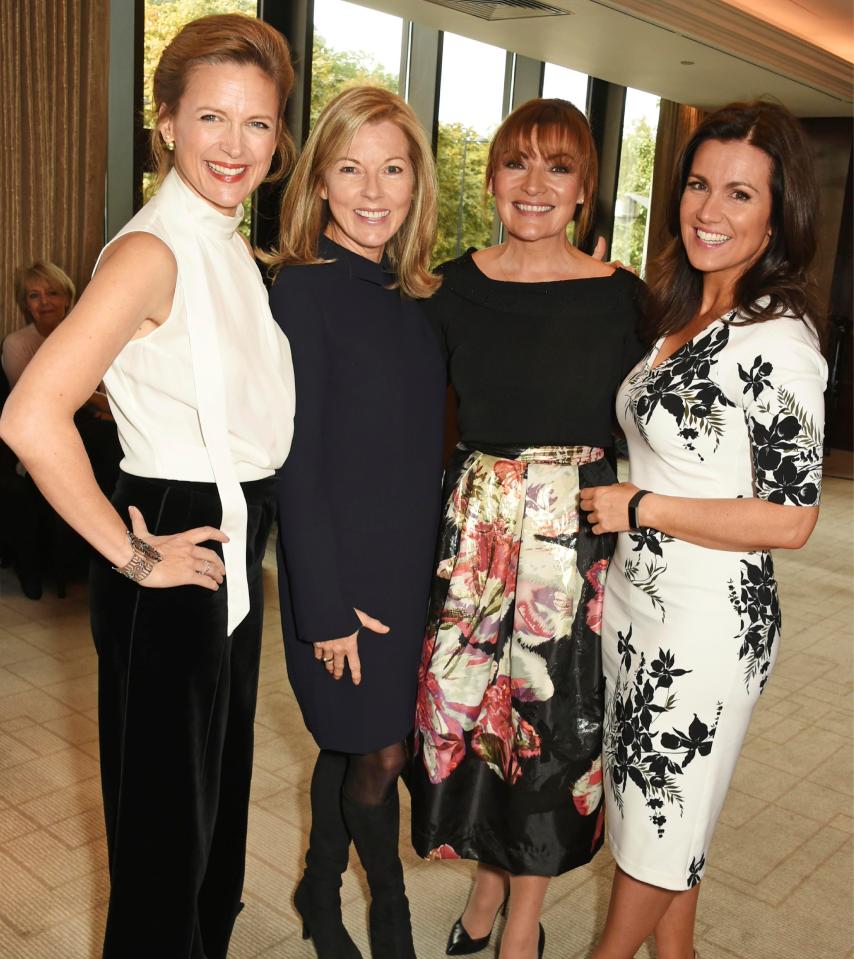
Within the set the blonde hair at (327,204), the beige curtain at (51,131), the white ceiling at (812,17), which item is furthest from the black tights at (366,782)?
the white ceiling at (812,17)

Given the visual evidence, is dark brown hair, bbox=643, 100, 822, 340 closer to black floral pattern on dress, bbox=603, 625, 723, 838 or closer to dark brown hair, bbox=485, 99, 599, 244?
dark brown hair, bbox=485, 99, 599, 244

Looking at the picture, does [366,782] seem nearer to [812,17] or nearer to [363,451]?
[363,451]

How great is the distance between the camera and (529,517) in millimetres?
2039

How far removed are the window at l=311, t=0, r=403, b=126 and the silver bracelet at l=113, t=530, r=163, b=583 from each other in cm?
578

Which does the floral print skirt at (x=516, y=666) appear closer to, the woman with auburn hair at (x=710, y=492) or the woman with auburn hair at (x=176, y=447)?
the woman with auburn hair at (x=710, y=492)

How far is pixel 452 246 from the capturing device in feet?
27.7

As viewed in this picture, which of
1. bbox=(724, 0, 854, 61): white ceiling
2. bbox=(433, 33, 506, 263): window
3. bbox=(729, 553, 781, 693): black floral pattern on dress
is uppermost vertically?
bbox=(724, 0, 854, 61): white ceiling

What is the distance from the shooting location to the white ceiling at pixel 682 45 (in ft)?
22.7

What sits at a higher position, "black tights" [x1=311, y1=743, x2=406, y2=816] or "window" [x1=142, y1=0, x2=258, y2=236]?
"window" [x1=142, y1=0, x2=258, y2=236]

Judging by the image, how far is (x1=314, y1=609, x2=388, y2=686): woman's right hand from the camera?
6.27ft

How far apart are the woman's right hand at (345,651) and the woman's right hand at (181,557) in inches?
15.3

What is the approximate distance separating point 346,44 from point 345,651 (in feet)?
20.3

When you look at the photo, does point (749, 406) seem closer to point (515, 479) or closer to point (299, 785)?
point (515, 479)

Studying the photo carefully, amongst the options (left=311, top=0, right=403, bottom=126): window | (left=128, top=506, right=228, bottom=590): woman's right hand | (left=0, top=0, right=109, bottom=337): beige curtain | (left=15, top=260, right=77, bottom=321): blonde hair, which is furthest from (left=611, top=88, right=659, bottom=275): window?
(left=128, top=506, right=228, bottom=590): woman's right hand
